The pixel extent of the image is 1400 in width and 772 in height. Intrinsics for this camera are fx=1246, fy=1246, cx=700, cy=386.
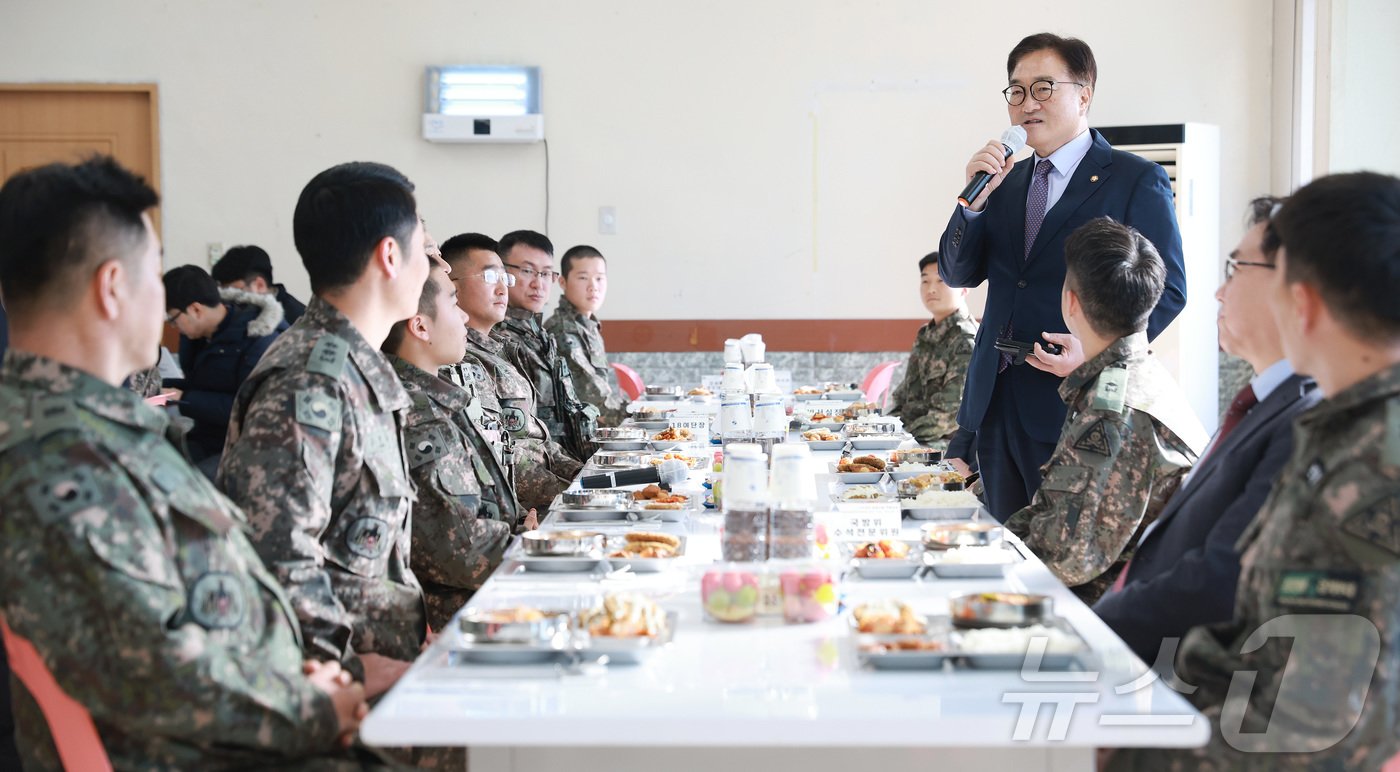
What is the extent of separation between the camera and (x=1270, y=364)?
1962 mm

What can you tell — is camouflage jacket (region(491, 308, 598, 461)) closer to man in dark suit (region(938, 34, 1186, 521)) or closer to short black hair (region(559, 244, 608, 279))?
short black hair (region(559, 244, 608, 279))

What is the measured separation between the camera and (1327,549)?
1400 mm

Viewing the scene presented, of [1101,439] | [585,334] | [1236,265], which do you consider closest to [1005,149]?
[1101,439]

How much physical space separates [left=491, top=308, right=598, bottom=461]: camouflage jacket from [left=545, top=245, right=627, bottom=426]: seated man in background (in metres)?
0.44

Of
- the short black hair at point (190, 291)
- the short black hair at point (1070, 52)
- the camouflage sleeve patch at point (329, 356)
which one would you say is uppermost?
the short black hair at point (1070, 52)

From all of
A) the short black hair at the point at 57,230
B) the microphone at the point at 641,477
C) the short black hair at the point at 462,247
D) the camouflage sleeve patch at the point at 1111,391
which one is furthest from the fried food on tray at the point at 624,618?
the short black hair at the point at 462,247

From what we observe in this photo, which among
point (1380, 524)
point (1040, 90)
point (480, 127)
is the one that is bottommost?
point (1380, 524)

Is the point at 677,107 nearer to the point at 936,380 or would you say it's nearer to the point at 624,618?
the point at 936,380

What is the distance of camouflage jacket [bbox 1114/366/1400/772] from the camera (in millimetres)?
1356

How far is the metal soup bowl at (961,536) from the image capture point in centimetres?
209

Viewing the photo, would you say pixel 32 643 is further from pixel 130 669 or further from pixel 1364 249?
pixel 1364 249

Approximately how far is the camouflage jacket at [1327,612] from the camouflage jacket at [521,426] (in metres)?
2.35

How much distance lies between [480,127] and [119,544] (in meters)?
5.72

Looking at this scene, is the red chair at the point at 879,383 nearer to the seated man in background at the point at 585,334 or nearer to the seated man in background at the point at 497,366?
the seated man in background at the point at 585,334
